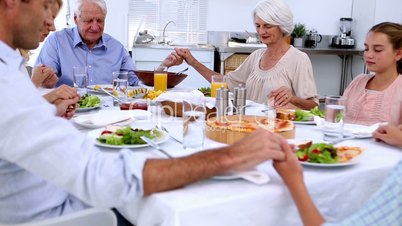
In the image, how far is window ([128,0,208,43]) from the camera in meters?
4.95

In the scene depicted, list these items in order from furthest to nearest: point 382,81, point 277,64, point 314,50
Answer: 1. point 314,50
2. point 277,64
3. point 382,81

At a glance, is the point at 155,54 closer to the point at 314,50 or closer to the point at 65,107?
the point at 314,50

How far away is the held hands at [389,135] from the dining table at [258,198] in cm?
8

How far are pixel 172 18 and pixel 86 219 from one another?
13.9 feet

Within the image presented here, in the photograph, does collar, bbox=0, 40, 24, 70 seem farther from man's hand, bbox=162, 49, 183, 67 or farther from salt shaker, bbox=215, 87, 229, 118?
man's hand, bbox=162, 49, 183, 67

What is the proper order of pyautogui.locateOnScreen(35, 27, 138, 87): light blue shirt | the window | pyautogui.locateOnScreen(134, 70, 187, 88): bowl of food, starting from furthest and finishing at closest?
the window
pyautogui.locateOnScreen(35, 27, 138, 87): light blue shirt
pyautogui.locateOnScreen(134, 70, 187, 88): bowl of food

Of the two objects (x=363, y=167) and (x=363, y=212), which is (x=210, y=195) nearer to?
(x=363, y=212)

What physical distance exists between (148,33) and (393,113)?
3.49 meters

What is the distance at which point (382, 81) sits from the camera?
2.04 meters

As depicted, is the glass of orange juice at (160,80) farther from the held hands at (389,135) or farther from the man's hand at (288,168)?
the man's hand at (288,168)

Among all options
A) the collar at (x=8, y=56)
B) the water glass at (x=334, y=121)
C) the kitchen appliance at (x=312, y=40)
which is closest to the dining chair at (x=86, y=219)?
the collar at (x=8, y=56)

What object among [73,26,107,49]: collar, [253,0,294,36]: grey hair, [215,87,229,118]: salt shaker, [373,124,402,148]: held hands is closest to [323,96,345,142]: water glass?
[373,124,402,148]: held hands

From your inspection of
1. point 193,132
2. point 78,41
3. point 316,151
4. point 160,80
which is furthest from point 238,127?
point 78,41

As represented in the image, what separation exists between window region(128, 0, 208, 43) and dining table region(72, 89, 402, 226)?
13.0 feet
